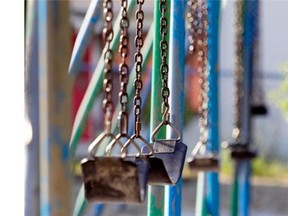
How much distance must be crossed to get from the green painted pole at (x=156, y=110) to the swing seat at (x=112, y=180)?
0.71m

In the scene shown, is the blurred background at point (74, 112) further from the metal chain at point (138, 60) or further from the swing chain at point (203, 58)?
the swing chain at point (203, 58)

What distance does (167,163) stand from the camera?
71.9 inches

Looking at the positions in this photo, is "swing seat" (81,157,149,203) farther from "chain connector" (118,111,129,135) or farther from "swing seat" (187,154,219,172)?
"swing seat" (187,154,219,172)

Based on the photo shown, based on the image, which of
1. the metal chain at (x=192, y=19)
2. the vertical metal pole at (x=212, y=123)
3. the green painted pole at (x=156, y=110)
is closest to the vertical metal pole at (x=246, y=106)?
the vertical metal pole at (x=212, y=123)

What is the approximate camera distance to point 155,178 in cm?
174

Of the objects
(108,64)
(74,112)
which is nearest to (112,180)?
(108,64)

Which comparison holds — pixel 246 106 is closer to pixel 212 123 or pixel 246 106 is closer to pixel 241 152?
pixel 241 152

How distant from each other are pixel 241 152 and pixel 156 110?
5.03 ft

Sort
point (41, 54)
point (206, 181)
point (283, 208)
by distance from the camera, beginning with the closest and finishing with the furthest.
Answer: point (41, 54) < point (206, 181) < point (283, 208)

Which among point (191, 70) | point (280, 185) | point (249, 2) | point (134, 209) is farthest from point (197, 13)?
point (191, 70)

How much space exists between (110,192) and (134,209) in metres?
4.21

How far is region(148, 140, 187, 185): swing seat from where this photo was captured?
5.69 ft

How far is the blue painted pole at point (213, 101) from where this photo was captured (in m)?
2.99
